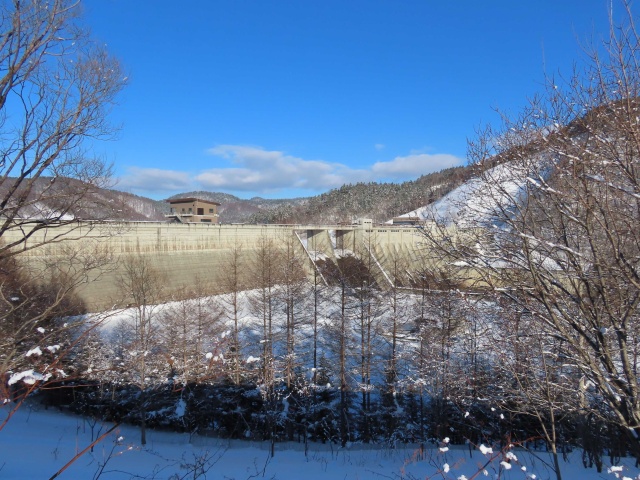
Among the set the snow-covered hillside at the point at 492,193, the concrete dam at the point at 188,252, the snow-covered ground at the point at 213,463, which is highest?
the snow-covered hillside at the point at 492,193

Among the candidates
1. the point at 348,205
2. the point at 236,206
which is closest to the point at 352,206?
the point at 348,205

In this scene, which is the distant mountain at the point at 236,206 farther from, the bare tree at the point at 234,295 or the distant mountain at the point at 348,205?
the bare tree at the point at 234,295

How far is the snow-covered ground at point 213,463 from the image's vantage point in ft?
14.5

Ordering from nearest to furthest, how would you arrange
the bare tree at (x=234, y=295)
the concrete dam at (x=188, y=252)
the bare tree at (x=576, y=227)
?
the bare tree at (x=576, y=227) → the bare tree at (x=234, y=295) → the concrete dam at (x=188, y=252)

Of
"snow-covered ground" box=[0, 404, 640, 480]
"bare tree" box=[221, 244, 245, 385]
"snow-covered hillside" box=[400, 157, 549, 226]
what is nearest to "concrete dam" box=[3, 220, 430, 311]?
"bare tree" box=[221, 244, 245, 385]

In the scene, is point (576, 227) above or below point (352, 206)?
below

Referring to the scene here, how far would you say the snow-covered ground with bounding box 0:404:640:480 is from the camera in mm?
4410

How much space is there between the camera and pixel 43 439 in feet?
23.3

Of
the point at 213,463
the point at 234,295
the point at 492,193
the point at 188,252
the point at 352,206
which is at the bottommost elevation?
the point at 213,463

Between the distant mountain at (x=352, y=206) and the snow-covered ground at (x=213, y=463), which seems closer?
the snow-covered ground at (x=213, y=463)

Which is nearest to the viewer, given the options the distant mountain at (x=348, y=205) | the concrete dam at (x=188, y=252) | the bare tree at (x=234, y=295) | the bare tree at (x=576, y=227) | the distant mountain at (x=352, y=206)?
the bare tree at (x=576, y=227)

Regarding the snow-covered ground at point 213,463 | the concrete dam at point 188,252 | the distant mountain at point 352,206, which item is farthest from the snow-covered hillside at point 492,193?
the distant mountain at point 352,206

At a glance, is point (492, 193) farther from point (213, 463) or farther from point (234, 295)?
point (234, 295)

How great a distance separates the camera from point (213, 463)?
5.48 metres
